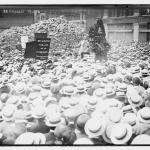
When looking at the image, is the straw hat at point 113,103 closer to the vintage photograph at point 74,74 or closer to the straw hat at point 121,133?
the vintage photograph at point 74,74

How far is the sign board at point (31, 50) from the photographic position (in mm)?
2914

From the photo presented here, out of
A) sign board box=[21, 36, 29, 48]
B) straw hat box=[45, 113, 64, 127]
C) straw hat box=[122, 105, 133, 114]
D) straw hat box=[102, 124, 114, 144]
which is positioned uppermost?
sign board box=[21, 36, 29, 48]

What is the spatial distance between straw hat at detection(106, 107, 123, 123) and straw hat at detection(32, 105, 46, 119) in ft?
2.27

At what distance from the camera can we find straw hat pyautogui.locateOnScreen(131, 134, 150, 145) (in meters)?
2.71

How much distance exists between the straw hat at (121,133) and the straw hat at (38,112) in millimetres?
765

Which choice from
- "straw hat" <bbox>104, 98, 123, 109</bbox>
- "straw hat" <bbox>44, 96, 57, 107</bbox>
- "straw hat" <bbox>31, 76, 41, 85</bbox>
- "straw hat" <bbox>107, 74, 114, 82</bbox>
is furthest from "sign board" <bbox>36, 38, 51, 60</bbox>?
"straw hat" <bbox>104, 98, 123, 109</bbox>

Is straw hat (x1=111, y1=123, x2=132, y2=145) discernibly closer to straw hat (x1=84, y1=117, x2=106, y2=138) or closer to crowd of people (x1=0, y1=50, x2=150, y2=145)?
crowd of people (x1=0, y1=50, x2=150, y2=145)

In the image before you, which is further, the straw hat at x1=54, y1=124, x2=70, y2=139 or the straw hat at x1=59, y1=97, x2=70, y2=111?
the straw hat at x1=59, y1=97, x2=70, y2=111

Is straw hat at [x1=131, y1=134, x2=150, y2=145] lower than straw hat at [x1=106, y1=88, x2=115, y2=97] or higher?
lower

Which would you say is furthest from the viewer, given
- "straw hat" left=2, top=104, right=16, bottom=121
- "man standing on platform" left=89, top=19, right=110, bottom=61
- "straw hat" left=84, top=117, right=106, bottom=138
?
"man standing on platform" left=89, top=19, right=110, bottom=61

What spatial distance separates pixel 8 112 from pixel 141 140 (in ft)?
4.74

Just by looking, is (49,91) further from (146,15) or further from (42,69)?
(146,15)

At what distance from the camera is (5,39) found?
2904 mm

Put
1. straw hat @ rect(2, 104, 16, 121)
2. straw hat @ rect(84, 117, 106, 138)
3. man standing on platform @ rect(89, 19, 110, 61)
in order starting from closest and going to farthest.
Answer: straw hat @ rect(84, 117, 106, 138) < straw hat @ rect(2, 104, 16, 121) < man standing on platform @ rect(89, 19, 110, 61)
